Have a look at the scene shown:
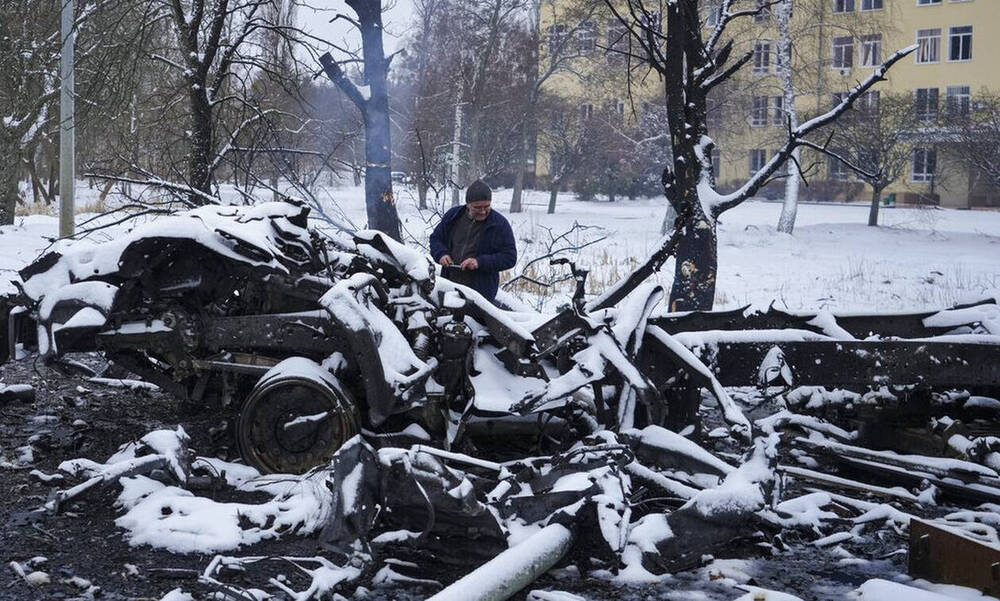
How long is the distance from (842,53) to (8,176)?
3197 cm

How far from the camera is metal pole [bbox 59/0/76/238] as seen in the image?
54.6ft

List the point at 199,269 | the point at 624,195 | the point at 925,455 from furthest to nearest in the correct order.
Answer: the point at 624,195 → the point at 925,455 → the point at 199,269

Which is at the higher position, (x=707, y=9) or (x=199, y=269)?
(x=707, y=9)

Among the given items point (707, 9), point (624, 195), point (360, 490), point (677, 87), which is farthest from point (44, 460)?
point (624, 195)

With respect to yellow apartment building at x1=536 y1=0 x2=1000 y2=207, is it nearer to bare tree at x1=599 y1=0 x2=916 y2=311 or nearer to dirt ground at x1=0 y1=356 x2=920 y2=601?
bare tree at x1=599 y1=0 x2=916 y2=311

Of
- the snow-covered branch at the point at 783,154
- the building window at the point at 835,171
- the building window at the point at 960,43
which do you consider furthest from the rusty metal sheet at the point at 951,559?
the building window at the point at 960,43

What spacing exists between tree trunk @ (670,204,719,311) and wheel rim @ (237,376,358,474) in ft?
15.2

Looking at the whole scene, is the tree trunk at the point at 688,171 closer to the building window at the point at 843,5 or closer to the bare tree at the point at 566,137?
the bare tree at the point at 566,137

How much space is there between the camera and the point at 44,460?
19.7 feet

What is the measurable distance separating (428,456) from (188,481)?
1.61 meters

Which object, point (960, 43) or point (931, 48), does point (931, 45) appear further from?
point (960, 43)

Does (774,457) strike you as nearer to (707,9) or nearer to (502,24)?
(707,9)

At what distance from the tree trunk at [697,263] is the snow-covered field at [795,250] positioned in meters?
0.98

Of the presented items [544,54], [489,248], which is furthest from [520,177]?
[489,248]
